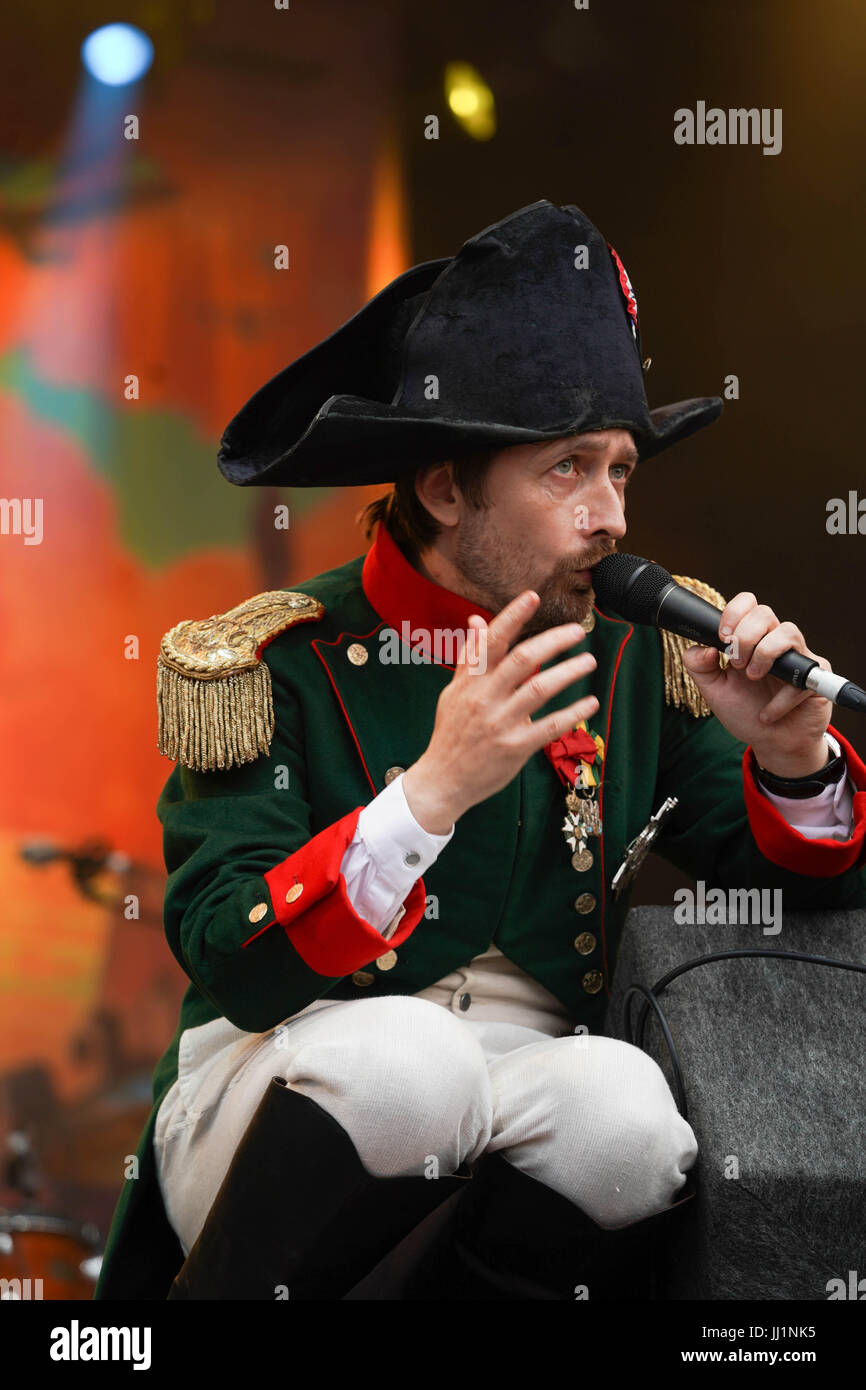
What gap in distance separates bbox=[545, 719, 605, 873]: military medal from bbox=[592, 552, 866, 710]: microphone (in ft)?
0.68

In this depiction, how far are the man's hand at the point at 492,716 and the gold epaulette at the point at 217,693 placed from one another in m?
0.34

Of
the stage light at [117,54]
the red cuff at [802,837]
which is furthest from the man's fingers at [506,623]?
the stage light at [117,54]

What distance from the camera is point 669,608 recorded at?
162 centimetres

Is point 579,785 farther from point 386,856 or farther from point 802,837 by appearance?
point 386,856

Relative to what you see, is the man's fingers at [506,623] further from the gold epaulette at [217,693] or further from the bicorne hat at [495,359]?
the gold epaulette at [217,693]

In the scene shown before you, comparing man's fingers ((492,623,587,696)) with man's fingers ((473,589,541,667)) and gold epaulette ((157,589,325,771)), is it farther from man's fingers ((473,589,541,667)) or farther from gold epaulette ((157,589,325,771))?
gold epaulette ((157,589,325,771))

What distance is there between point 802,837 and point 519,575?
18.4 inches

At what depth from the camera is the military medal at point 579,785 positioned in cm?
181

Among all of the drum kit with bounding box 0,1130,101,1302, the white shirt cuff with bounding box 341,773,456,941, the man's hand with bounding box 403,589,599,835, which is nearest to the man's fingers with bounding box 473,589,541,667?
the man's hand with bounding box 403,589,599,835

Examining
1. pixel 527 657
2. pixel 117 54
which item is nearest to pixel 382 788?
pixel 527 657

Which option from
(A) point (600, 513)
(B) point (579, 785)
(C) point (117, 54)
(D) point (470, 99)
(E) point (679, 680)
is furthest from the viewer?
(C) point (117, 54)

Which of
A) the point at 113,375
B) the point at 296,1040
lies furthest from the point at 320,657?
the point at 113,375

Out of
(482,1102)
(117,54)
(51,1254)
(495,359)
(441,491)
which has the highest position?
(117,54)
